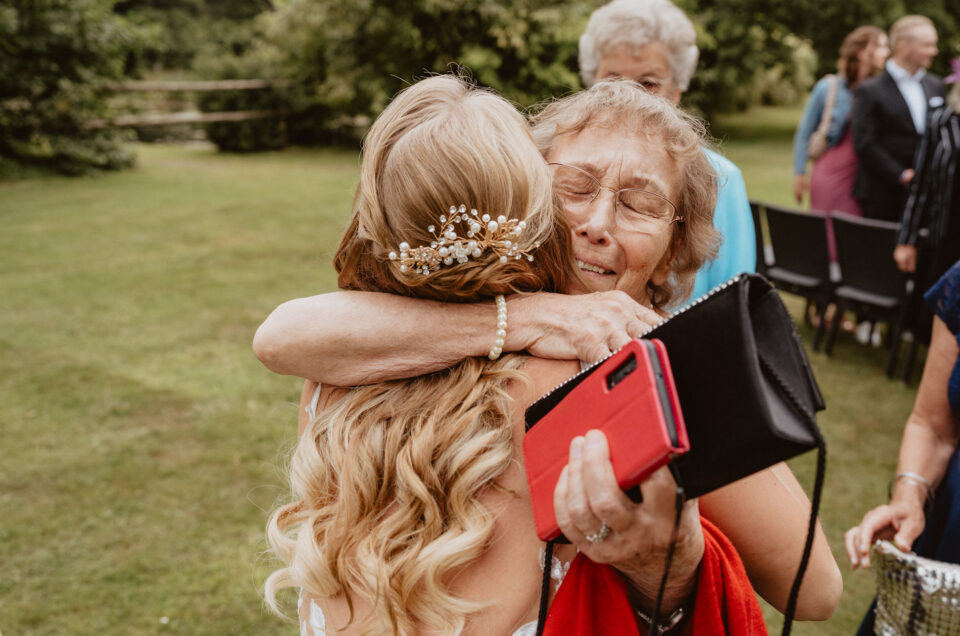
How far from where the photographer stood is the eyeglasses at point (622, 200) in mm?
1718

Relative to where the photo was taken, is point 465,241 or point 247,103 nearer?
point 465,241

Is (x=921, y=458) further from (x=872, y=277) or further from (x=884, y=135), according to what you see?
(x=884, y=135)

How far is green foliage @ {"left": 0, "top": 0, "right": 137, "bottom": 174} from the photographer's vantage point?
15.0 meters

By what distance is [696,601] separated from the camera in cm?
113

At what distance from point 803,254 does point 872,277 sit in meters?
0.67

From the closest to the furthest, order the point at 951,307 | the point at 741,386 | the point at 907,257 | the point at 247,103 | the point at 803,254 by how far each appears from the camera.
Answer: the point at 741,386, the point at 951,307, the point at 907,257, the point at 803,254, the point at 247,103

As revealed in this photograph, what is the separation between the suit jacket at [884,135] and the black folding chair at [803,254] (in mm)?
765

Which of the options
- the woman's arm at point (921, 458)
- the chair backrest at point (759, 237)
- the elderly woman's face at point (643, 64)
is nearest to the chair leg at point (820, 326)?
the chair backrest at point (759, 237)

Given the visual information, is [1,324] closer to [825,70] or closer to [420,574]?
[420,574]

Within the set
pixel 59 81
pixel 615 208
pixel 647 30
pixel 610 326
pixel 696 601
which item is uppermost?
pixel 647 30

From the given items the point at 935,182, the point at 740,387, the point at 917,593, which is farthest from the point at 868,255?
the point at 740,387

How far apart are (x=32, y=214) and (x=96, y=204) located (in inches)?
45.7

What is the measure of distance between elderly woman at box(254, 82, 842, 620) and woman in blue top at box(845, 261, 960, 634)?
2.43 feet

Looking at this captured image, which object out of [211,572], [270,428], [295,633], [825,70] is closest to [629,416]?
[295,633]
